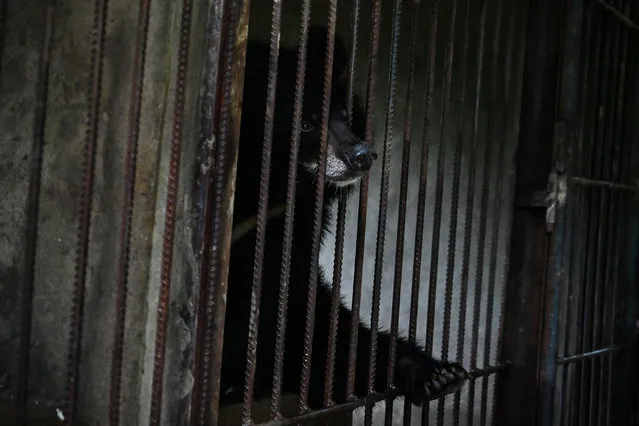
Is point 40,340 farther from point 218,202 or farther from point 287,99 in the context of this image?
point 287,99

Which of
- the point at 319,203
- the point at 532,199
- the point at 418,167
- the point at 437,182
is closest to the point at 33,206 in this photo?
the point at 319,203

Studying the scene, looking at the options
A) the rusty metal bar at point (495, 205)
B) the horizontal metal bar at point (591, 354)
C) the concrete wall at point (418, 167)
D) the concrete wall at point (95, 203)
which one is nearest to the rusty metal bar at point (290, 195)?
the concrete wall at point (95, 203)

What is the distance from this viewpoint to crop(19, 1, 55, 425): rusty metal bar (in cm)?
131

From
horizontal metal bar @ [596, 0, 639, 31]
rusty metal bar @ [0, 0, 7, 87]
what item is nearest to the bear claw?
rusty metal bar @ [0, 0, 7, 87]

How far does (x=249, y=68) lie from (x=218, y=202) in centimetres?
113

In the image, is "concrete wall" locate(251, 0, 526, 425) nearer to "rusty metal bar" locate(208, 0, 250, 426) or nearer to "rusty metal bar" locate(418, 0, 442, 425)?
"rusty metal bar" locate(418, 0, 442, 425)

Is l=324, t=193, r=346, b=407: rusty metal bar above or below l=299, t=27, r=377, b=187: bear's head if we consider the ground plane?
below

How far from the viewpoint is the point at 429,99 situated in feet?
7.13

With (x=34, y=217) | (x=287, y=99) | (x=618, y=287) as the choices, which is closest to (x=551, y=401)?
(x=618, y=287)

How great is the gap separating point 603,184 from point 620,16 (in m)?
0.82

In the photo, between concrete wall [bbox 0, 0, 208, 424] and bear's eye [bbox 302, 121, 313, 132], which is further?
bear's eye [bbox 302, 121, 313, 132]

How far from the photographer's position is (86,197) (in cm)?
130

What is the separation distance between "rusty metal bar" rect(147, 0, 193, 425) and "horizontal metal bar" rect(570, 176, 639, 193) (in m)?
1.96

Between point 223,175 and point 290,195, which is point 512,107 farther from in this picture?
point 223,175
